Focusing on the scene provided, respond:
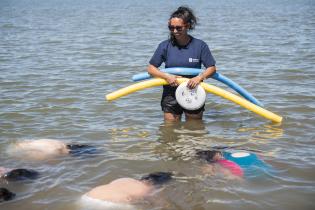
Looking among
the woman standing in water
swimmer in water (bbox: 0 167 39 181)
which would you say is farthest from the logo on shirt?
swimmer in water (bbox: 0 167 39 181)

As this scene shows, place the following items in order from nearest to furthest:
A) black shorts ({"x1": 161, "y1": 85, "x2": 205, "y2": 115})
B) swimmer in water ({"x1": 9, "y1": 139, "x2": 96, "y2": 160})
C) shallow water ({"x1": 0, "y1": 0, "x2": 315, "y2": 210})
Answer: shallow water ({"x1": 0, "y1": 0, "x2": 315, "y2": 210}) → swimmer in water ({"x1": 9, "y1": 139, "x2": 96, "y2": 160}) → black shorts ({"x1": 161, "y1": 85, "x2": 205, "y2": 115})

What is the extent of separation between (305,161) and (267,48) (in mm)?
10100

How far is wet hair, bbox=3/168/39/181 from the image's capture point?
5.01 metres

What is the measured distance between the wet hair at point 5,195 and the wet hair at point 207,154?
2.26m

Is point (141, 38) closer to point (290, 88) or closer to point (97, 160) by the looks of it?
point (290, 88)

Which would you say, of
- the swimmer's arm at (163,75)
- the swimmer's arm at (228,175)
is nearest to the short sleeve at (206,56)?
the swimmer's arm at (163,75)

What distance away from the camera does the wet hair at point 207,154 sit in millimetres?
5531

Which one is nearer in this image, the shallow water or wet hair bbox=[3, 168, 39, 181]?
the shallow water

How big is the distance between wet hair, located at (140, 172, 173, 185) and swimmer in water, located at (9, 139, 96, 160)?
1.25 metres

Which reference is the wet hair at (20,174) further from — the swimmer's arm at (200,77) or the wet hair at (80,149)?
the swimmer's arm at (200,77)

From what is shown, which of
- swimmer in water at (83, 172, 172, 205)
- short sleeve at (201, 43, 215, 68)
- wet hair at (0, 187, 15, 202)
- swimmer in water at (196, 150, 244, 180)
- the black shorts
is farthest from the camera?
the black shorts

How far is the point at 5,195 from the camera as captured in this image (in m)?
4.59

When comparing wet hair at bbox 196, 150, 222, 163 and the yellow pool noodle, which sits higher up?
the yellow pool noodle

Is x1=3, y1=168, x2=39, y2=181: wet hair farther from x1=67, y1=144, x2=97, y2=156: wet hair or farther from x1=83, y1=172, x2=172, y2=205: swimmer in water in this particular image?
x1=83, y1=172, x2=172, y2=205: swimmer in water
